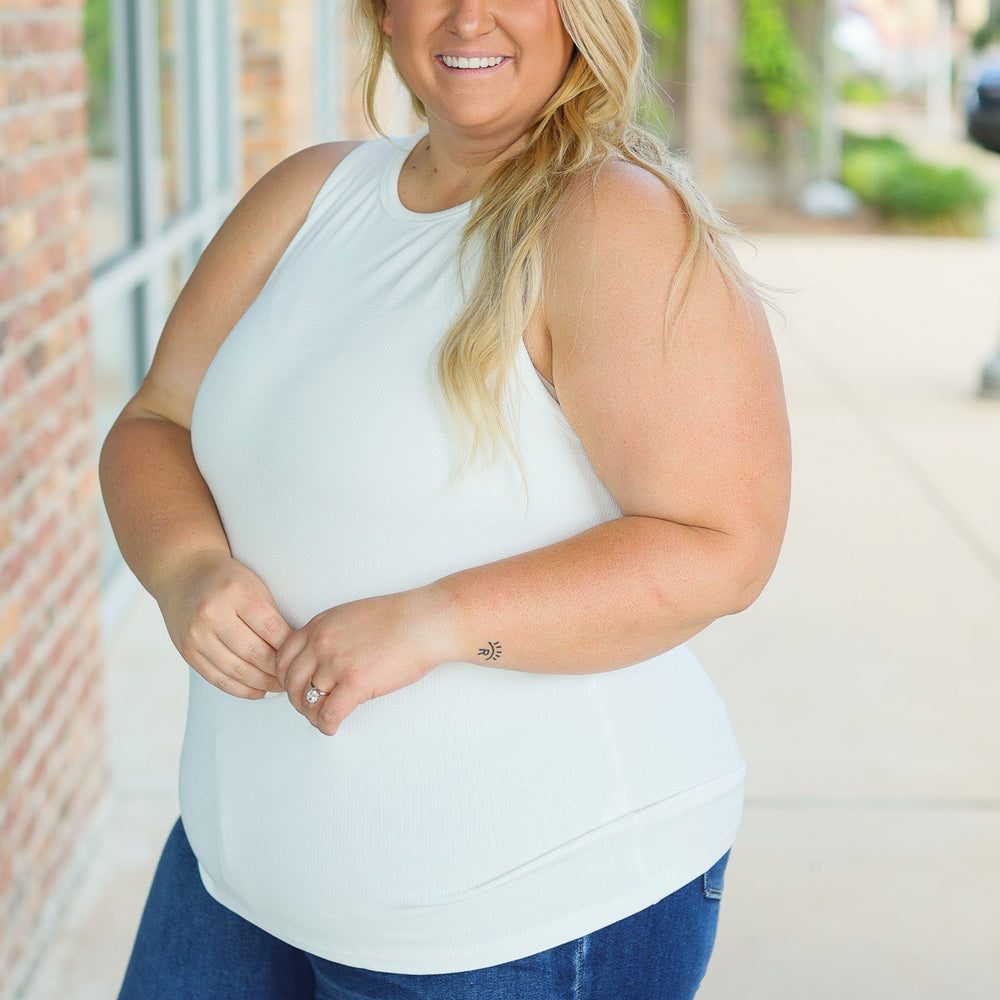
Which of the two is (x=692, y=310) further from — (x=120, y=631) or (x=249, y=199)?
(x=120, y=631)

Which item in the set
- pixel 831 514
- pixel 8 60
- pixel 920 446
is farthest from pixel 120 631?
pixel 920 446

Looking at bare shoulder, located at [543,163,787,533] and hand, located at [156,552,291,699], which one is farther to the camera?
hand, located at [156,552,291,699]

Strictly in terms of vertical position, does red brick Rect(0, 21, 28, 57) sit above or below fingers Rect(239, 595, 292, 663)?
above

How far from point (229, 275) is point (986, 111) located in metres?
7.51

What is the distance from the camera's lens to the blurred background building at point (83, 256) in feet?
8.90

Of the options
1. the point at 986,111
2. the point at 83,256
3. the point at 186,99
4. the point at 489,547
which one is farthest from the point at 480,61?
the point at 986,111

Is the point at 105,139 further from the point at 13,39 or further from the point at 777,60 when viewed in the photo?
the point at 777,60

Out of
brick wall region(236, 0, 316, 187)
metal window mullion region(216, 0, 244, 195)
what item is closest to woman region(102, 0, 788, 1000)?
metal window mullion region(216, 0, 244, 195)

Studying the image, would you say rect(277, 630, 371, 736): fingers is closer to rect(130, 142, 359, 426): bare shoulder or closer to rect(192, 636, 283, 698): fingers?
rect(192, 636, 283, 698): fingers

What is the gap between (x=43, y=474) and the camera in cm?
292

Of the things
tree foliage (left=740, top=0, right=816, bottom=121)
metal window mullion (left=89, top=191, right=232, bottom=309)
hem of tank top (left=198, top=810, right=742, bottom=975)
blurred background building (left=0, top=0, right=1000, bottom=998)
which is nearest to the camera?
hem of tank top (left=198, top=810, right=742, bottom=975)

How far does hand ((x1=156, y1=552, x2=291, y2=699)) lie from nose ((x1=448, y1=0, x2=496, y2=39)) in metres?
0.58

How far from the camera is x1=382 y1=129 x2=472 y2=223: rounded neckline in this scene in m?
1.49

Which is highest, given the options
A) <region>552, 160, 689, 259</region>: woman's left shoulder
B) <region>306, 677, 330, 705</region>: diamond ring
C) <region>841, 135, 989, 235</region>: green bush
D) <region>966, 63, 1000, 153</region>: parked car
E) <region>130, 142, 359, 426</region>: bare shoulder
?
<region>552, 160, 689, 259</region>: woman's left shoulder
